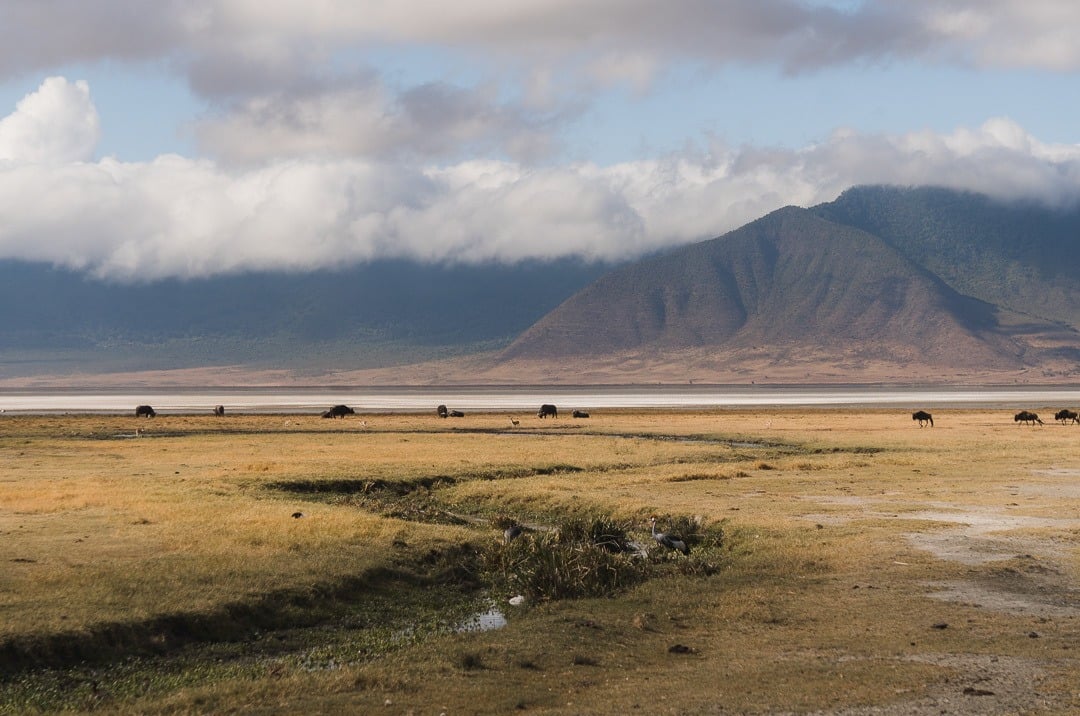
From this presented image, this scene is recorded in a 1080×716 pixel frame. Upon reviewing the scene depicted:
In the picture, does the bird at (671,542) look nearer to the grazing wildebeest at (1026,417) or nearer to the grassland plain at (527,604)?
the grassland plain at (527,604)

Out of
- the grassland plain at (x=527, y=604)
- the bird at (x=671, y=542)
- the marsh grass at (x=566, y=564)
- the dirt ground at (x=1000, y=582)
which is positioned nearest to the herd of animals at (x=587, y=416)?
the bird at (x=671, y=542)

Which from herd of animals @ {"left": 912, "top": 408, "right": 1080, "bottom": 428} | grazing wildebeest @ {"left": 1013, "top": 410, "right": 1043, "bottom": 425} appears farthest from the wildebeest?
grazing wildebeest @ {"left": 1013, "top": 410, "right": 1043, "bottom": 425}

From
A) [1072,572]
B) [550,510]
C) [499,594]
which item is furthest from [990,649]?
[550,510]

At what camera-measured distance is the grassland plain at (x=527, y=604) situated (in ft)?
50.6

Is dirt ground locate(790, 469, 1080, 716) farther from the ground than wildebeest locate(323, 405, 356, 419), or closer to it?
closer to it

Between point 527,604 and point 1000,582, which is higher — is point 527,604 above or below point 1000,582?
below

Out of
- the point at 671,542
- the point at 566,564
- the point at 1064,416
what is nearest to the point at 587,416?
the point at 1064,416

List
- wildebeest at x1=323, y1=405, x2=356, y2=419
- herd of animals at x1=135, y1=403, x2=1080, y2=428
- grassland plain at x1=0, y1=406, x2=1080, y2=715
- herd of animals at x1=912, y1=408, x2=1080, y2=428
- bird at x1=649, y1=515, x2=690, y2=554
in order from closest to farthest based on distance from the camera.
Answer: grassland plain at x1=0, y1=406, x2=1080, y2=715 → bird at x1=649, y1=515, x2=690, y2=554 → herd of animals at x1=912, y1=408, x2=1080, y2=428 → herd of animals at x1=135, y1=403, x2=1080, y2=428 → wildebeest at x1=323, y1=405, x2=356, y2=419

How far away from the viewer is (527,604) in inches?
883

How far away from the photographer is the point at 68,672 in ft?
56.1

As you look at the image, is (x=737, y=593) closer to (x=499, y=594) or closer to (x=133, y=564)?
(x=499, y=594)

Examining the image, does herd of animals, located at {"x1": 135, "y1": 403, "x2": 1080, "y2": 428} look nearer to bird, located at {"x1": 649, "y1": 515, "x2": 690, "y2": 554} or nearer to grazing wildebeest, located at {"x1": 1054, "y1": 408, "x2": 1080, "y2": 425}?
grazing wildebeest, located at {"x1": 1054, "y1": 408, "x2": 1080, "y2": 425}

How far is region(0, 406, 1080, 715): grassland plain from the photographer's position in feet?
50.6

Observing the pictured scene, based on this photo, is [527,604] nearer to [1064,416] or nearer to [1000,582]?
[1000,582]
